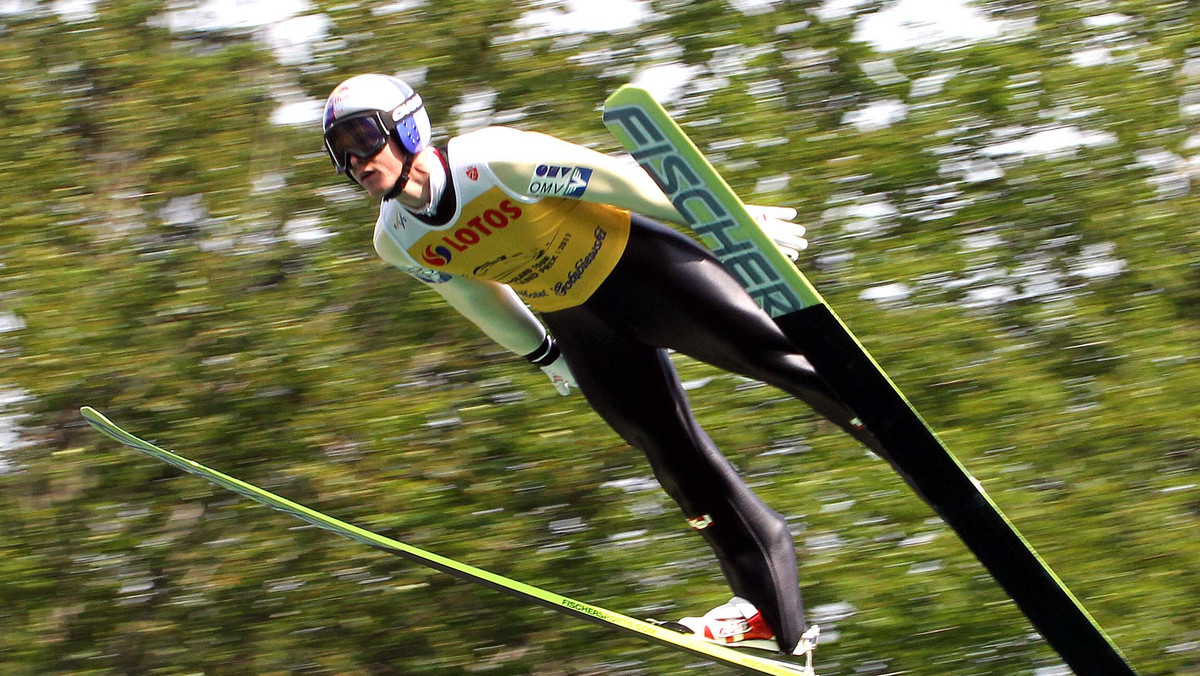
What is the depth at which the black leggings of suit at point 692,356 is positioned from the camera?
3.01m

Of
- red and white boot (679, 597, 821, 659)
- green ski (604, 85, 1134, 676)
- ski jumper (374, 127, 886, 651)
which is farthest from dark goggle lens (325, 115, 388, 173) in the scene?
red and white boot (679, 597, 821, 659)

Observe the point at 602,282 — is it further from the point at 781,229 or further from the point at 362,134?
the point at 362,134

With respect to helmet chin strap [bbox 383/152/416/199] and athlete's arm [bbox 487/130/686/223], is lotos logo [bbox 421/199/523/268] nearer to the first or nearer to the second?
athlete's arm [bbox 487/130/686/223]

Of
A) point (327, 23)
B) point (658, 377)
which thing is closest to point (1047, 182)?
point (658, 377)

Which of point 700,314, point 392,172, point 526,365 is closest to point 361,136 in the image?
point 392,172

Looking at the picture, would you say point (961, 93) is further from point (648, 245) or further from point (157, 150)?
point (157, 150)

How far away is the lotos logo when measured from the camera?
2.91 metres

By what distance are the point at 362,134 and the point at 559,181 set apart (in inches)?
18.3

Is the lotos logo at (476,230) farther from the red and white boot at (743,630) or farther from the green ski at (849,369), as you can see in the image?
the red and white boot at (743,630)

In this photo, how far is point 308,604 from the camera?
5.04m

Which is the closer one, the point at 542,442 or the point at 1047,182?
the point at 542,442

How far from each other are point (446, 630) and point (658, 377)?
221cm

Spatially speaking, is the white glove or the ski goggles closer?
the ski goggles

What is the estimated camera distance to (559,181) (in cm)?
287
